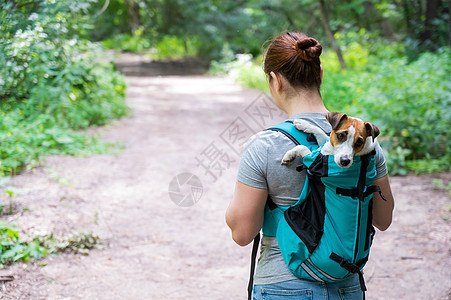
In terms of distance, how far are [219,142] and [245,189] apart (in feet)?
22.0

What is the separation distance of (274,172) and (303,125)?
8.0 inches

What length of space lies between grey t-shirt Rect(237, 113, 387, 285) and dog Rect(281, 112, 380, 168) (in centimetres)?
6

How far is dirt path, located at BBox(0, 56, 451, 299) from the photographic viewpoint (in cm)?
368

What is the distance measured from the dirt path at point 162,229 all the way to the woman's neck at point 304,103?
237cm

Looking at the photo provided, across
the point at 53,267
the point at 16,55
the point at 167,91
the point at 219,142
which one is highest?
the point at 16,55

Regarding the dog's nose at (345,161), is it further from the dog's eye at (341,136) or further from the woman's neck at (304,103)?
the woman's neck at (304,103)

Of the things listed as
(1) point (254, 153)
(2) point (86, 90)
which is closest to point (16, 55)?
(2) point (86, 90)

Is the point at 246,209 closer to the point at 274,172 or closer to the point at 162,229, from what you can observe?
the point at 274,172

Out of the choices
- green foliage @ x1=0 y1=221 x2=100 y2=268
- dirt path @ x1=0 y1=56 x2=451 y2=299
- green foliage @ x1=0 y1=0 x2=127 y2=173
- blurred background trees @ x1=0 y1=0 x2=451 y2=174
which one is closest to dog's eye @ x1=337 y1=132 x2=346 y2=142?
blurred background trees @ x1=0 y1=0 x2=451 y2=174

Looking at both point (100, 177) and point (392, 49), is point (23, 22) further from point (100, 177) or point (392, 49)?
point (392, 49)

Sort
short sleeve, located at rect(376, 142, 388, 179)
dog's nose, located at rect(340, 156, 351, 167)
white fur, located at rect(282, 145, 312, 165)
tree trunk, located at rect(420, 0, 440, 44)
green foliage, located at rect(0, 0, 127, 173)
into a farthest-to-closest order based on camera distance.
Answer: tree trunk, located at rect(420, 0, 440, 44) → green foliage, located at rect(0, 0, 127, 173) → short sleeve, located at rect(376, 142, 388, 179) → white fur, located at rect(282, 145, 312, 165) → dog's nose, located at rect(340, 156, 351, 167)

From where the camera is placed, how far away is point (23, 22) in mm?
4641

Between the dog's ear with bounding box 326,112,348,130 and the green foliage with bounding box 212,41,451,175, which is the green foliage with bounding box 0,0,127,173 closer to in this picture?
the dog's ear with bounding box 326,112,348,130

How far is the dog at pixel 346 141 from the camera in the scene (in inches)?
57.6
